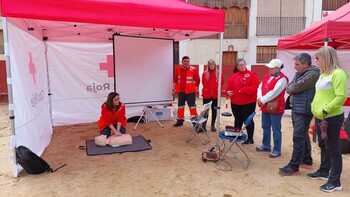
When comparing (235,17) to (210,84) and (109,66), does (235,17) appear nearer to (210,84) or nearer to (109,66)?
(109,66)

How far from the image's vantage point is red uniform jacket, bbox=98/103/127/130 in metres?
5.01

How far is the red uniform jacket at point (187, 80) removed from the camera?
6254mm

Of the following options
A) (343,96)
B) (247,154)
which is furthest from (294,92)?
(247,154)

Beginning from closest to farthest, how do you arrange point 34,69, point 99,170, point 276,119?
point 99,170 < point 276,119 < point 34,69

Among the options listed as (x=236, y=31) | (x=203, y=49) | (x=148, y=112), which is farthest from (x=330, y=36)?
(x=236, y=31)

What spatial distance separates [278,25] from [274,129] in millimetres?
14021

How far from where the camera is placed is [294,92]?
3590 mm

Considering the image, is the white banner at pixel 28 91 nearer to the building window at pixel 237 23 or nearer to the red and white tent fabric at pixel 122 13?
the red and white tent fabric at pixel 122 13

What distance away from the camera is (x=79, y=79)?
6.55 meters

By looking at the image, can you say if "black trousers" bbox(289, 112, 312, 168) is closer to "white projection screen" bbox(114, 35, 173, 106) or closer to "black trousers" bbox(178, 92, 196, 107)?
"black trousers" bbox(178, 92, 196, 107)

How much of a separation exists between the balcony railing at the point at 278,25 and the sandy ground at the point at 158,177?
12.8 m

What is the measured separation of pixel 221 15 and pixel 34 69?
111 inches

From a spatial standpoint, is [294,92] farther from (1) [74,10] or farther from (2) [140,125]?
(2) [140,125]

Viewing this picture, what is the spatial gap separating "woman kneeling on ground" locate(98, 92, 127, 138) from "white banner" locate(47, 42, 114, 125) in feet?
5.76
